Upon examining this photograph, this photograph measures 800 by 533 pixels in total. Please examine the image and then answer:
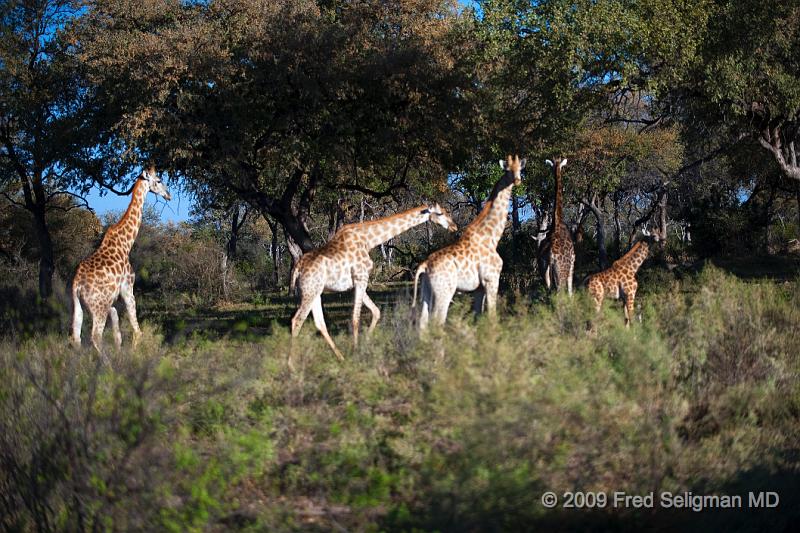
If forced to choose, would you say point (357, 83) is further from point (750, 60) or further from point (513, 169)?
point (750, 60)

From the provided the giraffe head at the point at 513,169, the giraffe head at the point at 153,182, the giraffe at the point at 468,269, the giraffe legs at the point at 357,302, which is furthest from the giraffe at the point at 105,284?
the giraffe head at the point at 513,169

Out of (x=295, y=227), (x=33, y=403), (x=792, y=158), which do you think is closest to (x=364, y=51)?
(x=295, y=227)

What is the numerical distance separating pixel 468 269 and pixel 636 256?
402 cm

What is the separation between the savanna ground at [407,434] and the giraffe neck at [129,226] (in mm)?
4488

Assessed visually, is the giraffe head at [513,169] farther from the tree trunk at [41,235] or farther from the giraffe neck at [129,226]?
the tree trunk at [41,235]

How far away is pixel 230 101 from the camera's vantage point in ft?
56.4

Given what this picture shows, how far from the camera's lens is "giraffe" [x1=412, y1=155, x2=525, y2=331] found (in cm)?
1045

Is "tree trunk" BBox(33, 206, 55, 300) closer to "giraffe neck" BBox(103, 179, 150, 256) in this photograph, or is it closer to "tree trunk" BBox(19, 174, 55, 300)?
"tree trunk" BBox(19, 174, 55, 300)

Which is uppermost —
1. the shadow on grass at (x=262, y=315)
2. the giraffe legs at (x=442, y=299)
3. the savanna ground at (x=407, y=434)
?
the giraffe legs at (x=442, y=299)

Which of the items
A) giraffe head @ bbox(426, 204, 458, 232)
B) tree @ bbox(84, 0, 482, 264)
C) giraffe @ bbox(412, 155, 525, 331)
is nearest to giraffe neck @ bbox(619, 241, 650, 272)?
giraffe @ bbox(412, 155, 525, 331)

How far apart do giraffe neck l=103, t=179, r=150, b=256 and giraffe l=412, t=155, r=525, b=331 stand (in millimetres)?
5011

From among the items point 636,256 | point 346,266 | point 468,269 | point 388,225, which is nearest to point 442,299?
point 468,269

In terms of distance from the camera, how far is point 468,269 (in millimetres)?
10688

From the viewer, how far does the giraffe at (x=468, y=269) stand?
1045cm
